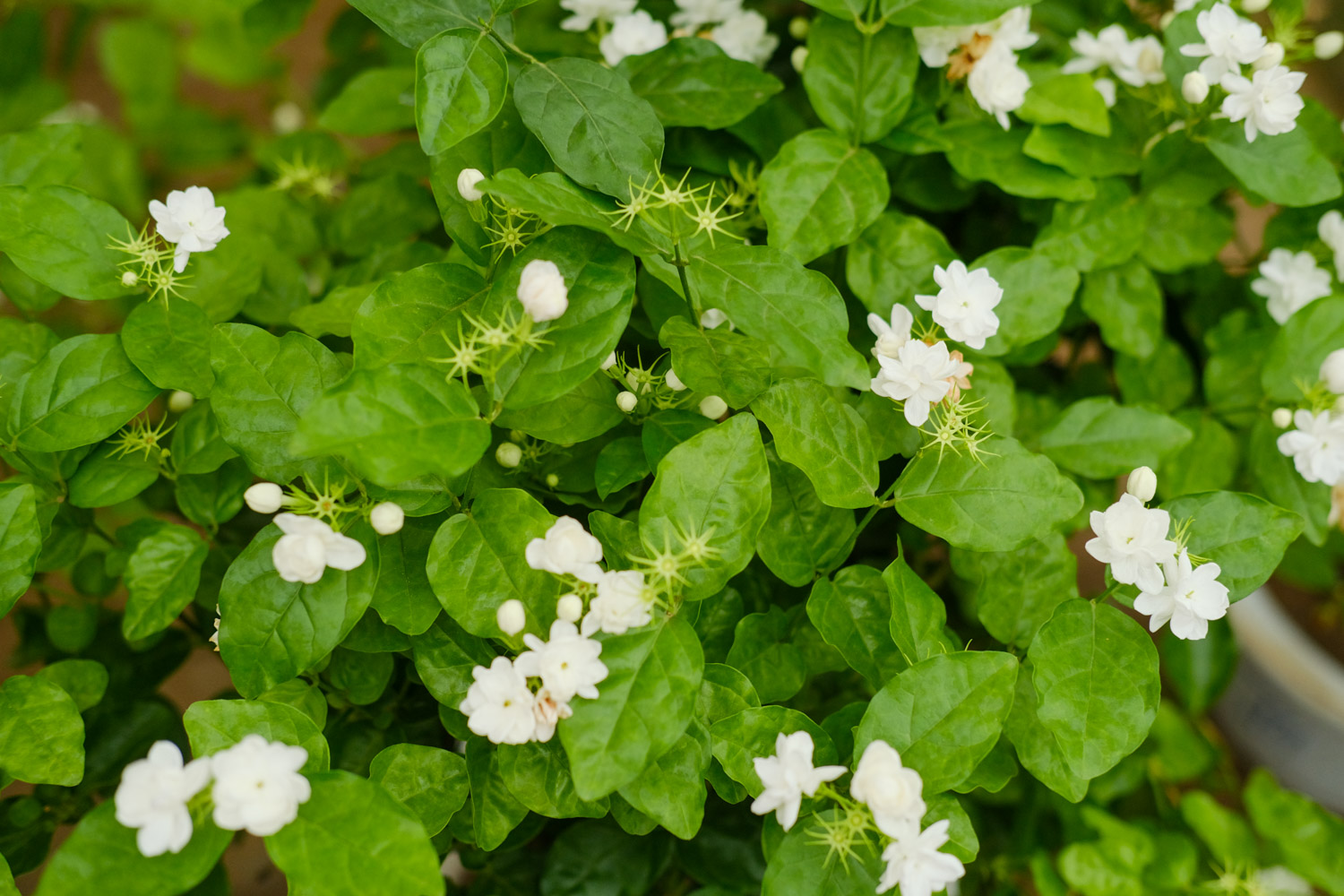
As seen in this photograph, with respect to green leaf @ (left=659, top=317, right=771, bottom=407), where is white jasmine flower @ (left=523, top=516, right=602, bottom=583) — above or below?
below

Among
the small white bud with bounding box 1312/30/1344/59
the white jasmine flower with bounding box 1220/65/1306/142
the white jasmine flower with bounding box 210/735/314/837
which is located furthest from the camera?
the small white bud with bounding box 1312/30/1344/59

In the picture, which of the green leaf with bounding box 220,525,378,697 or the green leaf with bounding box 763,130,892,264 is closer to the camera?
the green leaf with bounding box 220,525,378,697

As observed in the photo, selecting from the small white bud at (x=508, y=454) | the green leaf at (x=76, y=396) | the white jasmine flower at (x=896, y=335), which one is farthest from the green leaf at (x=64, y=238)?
the white jasmine flower at (x=896, y=335)

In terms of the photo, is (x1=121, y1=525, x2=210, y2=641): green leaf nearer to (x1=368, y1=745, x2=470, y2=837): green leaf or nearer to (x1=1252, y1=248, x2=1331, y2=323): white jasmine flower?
(x1=368, y1=745, x2=470, y2=837): green leaf

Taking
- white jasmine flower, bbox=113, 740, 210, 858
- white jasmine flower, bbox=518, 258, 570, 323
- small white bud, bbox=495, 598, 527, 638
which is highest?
white jasmine flower, bbox=518, 258, 570, 323

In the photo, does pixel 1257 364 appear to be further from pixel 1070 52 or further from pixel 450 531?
pixel 450 531

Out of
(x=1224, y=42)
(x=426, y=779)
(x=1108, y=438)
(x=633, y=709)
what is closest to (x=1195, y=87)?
(x=1224, y=42)

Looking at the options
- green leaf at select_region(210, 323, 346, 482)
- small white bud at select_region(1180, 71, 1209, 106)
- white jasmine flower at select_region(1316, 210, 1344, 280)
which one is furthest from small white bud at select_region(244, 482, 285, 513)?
white jasmine flower at select_region(1316, 210, 1344, 280)

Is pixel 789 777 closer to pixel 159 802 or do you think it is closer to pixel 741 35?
pixel 159 802
